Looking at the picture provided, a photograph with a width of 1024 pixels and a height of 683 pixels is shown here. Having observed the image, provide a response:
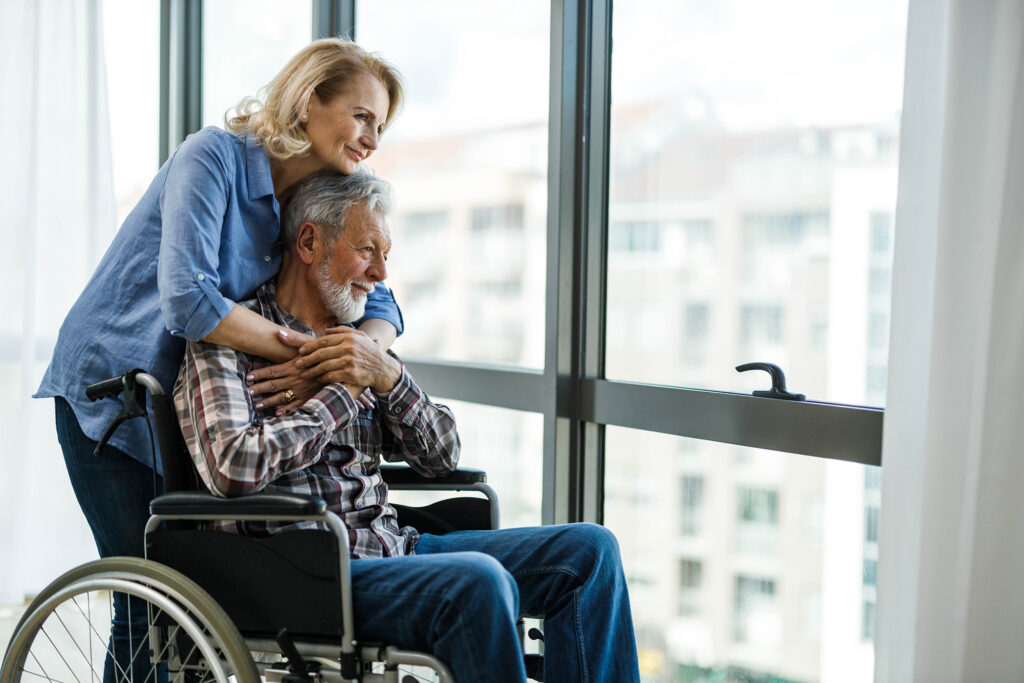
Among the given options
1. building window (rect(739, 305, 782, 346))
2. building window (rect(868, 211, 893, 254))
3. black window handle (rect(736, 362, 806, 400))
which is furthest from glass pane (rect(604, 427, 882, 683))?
building window (rect(868, 211, 893, 254))

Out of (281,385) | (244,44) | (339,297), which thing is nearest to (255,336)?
(281,385)

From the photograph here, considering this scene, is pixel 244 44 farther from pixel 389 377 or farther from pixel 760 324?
pixel 760 324

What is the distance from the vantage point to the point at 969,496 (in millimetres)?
1429

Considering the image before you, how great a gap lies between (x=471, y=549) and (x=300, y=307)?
1.93ft

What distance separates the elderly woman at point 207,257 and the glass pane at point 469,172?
68 cm

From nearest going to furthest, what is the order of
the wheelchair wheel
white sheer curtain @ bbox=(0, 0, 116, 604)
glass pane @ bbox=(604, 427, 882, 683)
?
the wheelchair wheel < glass pane @ bbox=(604, 427, 882, 683) < white sheer curtain @ bbox=(0, 0, 116, 604)

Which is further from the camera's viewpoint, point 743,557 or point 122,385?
point 743,557

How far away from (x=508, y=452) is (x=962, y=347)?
4.64 ft

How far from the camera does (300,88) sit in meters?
1.74

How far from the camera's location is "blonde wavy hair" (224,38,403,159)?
174 centimetres

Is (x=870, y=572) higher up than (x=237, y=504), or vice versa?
(x=237, y=504)

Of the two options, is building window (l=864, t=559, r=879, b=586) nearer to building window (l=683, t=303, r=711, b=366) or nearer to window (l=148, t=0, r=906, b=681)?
window (l=148, t=0, r=906, b=681)

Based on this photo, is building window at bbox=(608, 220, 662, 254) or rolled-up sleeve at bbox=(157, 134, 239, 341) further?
building window at bbox=(608, 220, 662, 254)

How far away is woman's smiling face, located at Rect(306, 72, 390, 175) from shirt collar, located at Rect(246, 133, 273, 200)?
11 cm
